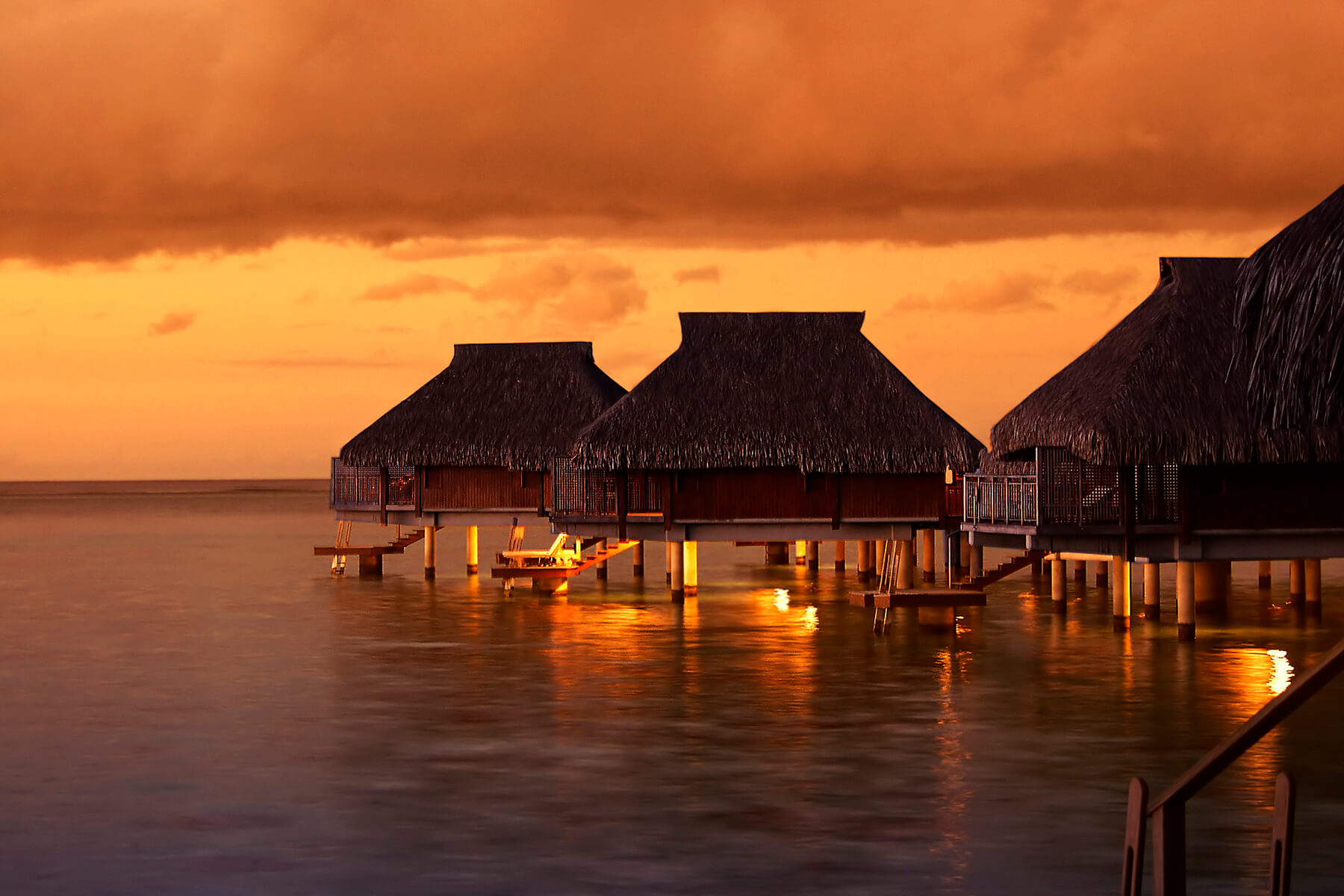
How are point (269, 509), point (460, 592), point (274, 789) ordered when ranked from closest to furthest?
point (274, 789)
point (460, 592)
point (269, 509)

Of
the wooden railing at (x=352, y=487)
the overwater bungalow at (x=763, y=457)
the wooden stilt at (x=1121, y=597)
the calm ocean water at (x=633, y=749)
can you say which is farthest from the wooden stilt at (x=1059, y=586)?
the wooden railing at (x=352, y=487)

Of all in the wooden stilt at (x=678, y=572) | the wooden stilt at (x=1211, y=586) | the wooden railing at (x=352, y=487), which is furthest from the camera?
the wooden railing at (x=352, y=487)

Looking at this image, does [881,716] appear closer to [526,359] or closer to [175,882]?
[175,882]

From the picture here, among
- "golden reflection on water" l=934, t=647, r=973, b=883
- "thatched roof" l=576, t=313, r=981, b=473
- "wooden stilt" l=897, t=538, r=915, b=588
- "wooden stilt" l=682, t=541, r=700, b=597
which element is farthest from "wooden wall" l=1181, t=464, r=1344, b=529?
"wooden stilt" l=682, t=541, r=700, b=597

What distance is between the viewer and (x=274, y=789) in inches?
694

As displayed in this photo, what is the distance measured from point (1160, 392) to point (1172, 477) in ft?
4.59

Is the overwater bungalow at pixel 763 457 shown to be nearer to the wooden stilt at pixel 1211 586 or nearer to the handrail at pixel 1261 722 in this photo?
the wooden stilt at pixel 1211 586

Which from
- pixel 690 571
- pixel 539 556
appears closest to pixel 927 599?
pixel 690 571

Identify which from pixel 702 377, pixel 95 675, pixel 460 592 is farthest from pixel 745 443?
pixel 95 675

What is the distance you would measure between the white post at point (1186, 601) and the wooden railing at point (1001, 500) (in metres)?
2.57

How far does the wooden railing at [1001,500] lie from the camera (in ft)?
102

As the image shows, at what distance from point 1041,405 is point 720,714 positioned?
43.2 feet

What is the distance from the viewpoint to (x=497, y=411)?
46844 millimetres

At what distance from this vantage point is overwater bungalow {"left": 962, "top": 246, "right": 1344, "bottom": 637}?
30562 mm
